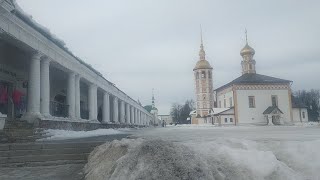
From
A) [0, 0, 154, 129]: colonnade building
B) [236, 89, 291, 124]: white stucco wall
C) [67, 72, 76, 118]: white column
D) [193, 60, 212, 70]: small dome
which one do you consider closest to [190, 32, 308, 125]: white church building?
[236, 89, 291, 124]: white stucco wall

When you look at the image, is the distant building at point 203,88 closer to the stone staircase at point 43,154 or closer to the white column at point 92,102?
the white column at point 92,102

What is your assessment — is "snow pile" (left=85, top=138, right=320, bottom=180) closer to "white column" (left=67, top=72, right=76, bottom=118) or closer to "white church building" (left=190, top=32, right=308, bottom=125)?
"white column" (left=67, top=72, right=76, bottom=118)

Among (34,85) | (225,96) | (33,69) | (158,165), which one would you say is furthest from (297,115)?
(158,165)

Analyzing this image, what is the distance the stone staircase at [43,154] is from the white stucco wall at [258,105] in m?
63.1

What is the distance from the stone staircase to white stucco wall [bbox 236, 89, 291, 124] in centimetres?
6314

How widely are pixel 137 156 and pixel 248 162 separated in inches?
67.9

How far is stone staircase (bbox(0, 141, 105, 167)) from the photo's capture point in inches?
323

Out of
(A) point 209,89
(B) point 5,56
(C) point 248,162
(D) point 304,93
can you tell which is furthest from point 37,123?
(D) point 304,93

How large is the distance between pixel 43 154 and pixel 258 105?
66264mm

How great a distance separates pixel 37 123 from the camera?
1527cm

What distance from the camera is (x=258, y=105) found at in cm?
7131

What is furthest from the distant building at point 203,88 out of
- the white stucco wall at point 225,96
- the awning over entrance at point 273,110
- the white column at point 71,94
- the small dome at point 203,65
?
the white column at point 71,94

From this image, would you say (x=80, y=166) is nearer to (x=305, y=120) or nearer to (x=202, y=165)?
(x=202, y=165)

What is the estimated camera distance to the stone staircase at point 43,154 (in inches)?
323
